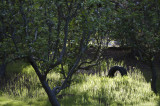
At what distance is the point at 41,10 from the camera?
20.0 feet

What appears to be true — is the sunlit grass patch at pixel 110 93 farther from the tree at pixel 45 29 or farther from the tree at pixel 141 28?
the tree at pixel 45 29

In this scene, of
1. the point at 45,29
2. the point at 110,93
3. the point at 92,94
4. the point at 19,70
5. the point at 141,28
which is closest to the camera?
the point at 45,29

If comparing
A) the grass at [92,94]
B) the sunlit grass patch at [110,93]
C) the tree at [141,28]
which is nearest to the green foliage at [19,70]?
the grass at [92,94]

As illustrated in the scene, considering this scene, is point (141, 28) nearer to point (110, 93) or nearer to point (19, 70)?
point (110, 93)

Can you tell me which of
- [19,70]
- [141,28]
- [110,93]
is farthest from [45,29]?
[19,70]

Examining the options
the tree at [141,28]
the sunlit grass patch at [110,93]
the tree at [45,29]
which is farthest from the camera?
the tree at [141,28]

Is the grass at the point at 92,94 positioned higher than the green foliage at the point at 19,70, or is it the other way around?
the green foliage at the point at 19,70

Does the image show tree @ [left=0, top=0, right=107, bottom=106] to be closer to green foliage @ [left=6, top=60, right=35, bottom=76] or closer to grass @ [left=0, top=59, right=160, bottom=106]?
grass @ [left=0, top=59, right=160, bottom=106]

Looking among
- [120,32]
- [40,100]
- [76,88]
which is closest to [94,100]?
[76,88]

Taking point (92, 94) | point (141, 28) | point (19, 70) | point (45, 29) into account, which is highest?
point (141, 28)

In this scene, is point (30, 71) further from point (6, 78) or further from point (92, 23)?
point (92, 23)

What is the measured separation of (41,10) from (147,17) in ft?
17.5

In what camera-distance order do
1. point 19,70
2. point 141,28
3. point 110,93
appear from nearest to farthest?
point 141,28
point 110,93
point 19,70

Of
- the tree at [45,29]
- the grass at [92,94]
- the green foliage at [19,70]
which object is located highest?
the tree at [45,29]
